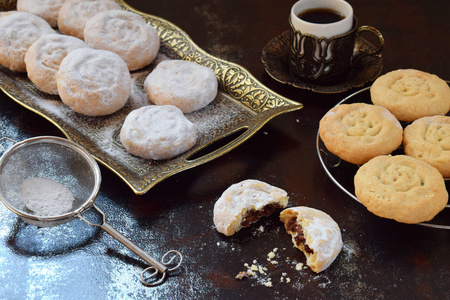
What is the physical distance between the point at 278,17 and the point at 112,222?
128cm

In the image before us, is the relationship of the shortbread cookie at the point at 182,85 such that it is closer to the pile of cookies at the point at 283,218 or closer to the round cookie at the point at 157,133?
the round cookie at the point at 157,133

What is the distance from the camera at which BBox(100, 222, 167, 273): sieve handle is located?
142 centimetres

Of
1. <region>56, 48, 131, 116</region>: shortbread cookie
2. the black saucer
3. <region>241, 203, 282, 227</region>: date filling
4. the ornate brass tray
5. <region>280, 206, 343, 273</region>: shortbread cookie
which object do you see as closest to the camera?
<region>280, 206, 343, 273</region>: shortbread cookie

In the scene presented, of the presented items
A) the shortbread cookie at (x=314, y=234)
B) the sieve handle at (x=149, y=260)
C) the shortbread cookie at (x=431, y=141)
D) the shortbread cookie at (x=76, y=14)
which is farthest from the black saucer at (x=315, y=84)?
the sieve handle at (x=149, y=260)

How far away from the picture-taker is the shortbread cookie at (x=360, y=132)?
1.56 metres

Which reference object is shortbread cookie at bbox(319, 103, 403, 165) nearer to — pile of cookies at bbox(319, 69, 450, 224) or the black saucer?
pile of cookies at bbox(319, 69, 450, 224)

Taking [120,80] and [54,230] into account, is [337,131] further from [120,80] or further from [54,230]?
[54,230]

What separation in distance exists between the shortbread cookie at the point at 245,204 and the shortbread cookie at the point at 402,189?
0.23 m

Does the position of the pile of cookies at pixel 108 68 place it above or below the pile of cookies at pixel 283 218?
above

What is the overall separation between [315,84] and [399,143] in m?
0.47

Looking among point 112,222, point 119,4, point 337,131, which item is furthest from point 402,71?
point 119,4

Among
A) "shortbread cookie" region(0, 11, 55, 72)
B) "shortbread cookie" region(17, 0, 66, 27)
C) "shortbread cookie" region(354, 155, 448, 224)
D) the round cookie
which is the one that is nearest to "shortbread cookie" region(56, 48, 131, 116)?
the round cookie

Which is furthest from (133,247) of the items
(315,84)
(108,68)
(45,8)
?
(45,8)

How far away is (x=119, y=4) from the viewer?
7.57ft
